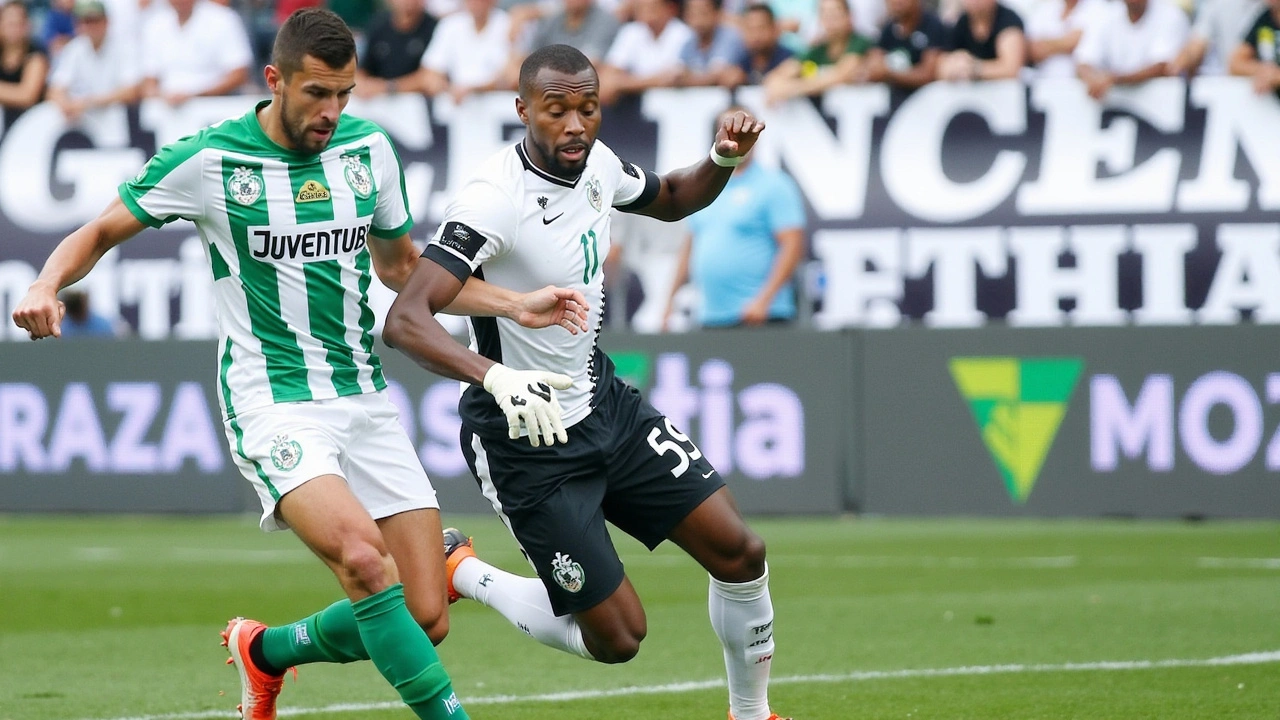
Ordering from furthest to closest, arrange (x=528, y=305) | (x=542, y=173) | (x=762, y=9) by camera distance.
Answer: (x=762, y=9) → (x=542, y=173) → (x=528, y=305)

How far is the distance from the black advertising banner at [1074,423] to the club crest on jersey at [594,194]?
7009 millimetres

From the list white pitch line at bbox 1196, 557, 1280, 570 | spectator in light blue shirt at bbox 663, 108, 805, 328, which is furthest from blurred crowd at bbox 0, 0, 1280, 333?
white pitch line at bbox 1196, 557, 1280, 570

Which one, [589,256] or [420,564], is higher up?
[589,256]

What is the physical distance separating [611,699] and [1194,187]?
8141 mm

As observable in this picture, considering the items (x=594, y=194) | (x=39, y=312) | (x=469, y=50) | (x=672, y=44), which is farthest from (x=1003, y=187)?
(x=39, y=312)

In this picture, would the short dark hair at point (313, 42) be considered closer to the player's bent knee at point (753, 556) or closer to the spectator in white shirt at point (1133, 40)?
the player's bent knee at point (753, 556)

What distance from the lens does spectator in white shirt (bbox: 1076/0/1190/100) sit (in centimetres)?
1373

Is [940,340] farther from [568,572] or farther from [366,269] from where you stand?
[366,269]

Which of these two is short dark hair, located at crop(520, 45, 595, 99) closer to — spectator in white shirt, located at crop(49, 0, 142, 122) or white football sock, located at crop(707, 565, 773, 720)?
white football sock, located at crop(707, 565, 773, 720)

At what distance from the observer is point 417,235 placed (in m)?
15.0

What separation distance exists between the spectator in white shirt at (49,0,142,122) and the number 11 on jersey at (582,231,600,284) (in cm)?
1061

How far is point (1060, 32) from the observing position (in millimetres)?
14430

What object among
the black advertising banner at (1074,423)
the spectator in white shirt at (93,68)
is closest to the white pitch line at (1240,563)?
the black advertising banner at (1074,423)

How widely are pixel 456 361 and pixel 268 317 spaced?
707 mm
